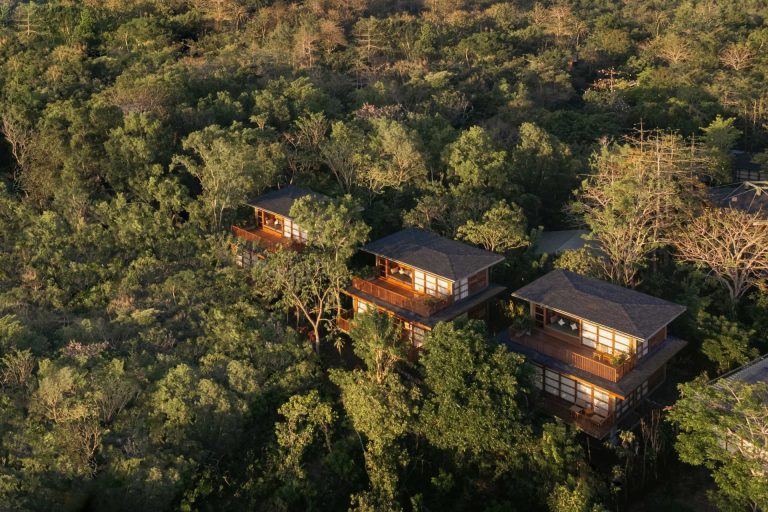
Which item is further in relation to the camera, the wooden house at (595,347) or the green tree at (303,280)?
the green tree at (303,280)

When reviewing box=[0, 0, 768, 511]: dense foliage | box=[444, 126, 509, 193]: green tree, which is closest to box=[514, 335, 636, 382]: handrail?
box=[0, 0, 768, 511]: dense foliage

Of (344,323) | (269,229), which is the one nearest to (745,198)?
(344,323)

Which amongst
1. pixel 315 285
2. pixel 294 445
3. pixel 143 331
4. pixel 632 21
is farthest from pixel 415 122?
pixel 632 21

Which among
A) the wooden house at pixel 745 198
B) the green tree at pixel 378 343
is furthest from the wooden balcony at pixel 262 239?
the wooden house at pixel 745 198

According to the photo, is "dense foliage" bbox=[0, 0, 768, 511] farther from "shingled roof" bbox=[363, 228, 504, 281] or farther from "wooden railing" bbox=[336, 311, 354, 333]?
"shingled roof" bbox=[363, 228, 504, 281]

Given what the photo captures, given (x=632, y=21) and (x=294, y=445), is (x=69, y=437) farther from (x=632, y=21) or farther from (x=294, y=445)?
(x=632, y=21)

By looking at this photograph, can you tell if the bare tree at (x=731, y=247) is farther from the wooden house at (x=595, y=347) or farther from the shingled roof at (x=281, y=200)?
the shingled roof at (x=281, y=200)
